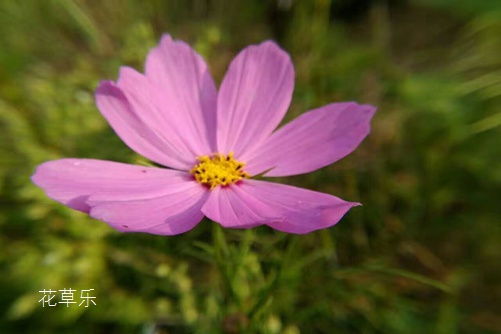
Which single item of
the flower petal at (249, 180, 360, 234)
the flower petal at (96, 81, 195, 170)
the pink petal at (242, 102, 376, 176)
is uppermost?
the flower petal at (96, 81, 195, 170)

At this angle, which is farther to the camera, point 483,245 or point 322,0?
point 322,0

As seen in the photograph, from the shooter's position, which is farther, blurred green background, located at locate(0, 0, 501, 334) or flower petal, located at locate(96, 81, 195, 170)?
blurred green background, located at locate(0, 0, 501, 334)

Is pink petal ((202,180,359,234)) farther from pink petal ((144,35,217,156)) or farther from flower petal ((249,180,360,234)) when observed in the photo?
pink petal ((144,35,217,156))

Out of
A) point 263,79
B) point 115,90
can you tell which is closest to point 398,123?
point 263,79

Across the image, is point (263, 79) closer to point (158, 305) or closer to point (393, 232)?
point (158, 305)

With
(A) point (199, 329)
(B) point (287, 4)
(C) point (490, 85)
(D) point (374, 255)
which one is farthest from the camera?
(B) point (287, 4)

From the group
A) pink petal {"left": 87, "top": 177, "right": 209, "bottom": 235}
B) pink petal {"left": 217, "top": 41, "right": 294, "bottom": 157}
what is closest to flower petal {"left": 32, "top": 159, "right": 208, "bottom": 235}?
pink petal {"left": 87, "top": 177, "right": 209, "bottom": 235}

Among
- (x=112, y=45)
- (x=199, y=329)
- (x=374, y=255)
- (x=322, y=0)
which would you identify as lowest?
(x=199, y=329)

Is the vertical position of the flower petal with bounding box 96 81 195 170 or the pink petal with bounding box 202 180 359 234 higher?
the flower petal with bounding box 96 81 195 170
